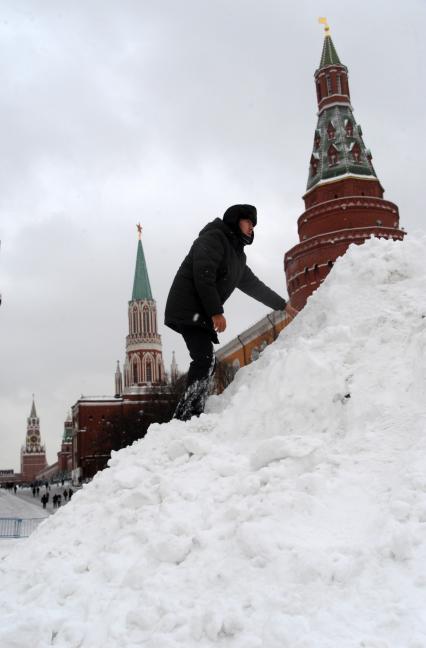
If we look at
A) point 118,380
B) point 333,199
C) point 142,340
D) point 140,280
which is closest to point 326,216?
point 333,199

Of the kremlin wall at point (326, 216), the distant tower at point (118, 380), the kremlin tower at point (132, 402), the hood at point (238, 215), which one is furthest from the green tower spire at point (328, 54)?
the distant tower at point (118, 380)

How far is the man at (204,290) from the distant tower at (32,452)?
451ft

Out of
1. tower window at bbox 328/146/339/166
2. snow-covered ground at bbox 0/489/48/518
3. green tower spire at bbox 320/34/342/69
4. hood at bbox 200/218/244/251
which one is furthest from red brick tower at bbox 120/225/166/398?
hood at bbox 200/218/244/251

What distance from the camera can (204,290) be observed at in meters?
4.45

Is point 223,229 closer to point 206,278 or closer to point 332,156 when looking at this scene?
point 206,278

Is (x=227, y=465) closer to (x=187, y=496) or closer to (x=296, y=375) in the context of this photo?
(x=187, y=496)

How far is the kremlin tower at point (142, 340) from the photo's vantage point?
72.9m

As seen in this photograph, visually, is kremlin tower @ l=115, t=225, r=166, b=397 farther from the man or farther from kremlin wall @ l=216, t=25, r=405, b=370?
the man

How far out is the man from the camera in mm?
4484

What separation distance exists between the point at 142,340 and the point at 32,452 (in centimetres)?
7635

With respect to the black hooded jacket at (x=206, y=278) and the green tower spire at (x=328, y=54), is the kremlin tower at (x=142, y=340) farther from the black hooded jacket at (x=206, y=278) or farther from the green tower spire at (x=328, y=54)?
the black hooded jacket at (x=206, y=278)

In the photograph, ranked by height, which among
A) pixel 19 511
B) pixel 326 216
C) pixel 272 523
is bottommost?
pixel 272 523

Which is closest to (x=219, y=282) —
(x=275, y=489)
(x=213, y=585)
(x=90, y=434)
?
(x=275, y=489)

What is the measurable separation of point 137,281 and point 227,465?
76174 mm
